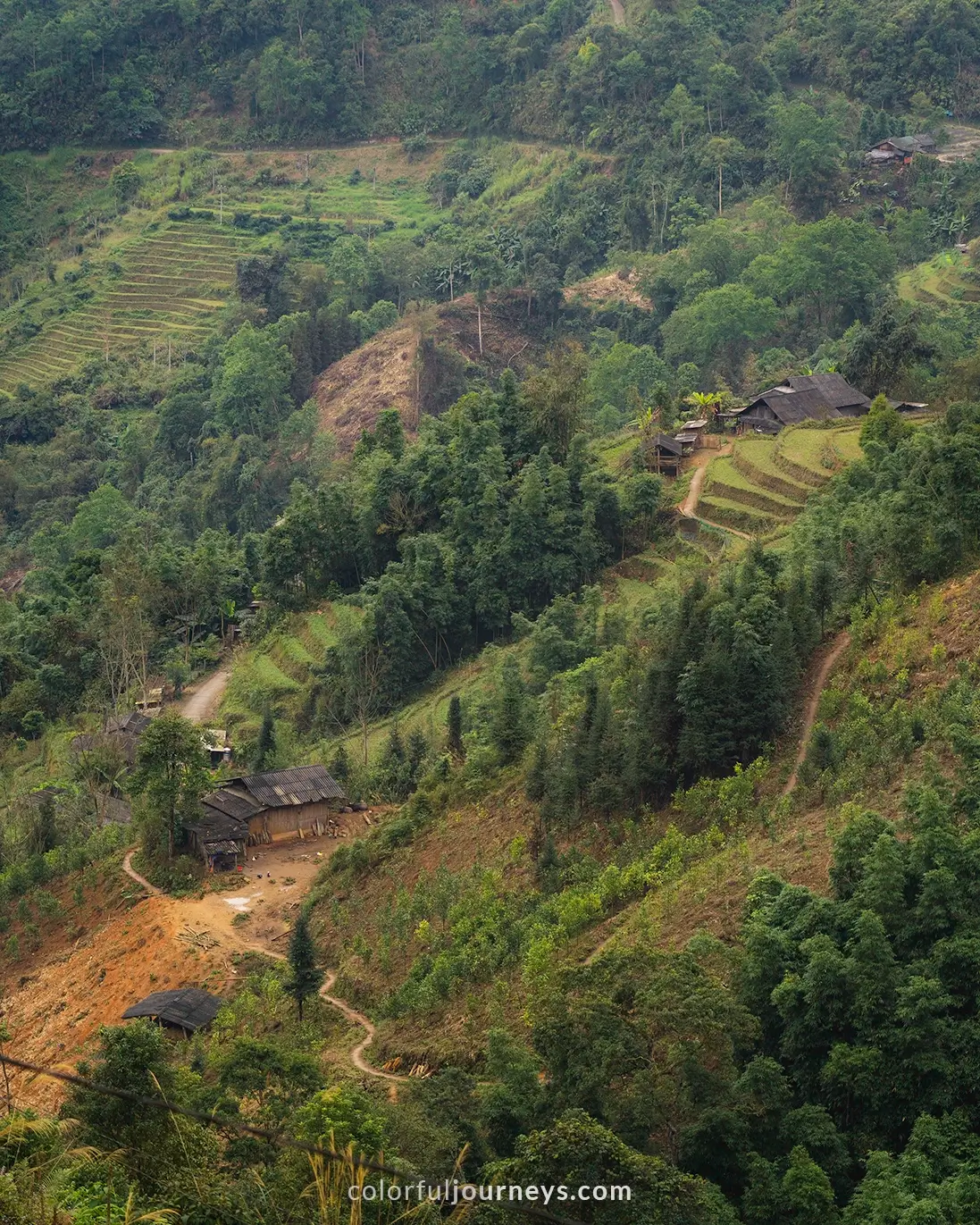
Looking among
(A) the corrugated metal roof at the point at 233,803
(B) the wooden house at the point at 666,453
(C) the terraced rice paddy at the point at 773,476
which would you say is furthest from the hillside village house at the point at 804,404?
(A) the corrugated metal roof at the point at 233,803

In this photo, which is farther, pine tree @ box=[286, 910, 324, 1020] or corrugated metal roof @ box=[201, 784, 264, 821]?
corrugated metal roof @ box=[201, 784, 264, 821]

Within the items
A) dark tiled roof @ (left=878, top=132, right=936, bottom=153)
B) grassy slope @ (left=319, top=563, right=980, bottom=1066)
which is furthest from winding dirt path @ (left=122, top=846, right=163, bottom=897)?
dark tiled roof @ (left=878, top=132, right=936, bottom=153)

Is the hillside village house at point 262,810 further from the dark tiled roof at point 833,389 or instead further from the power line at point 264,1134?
the dark tiled roof at point 833,389

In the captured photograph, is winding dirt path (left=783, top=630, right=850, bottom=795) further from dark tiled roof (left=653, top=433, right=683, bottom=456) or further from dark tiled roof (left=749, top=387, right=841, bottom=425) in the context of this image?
dark tiled roof (left=749, top=387, right=841, bottom=425)

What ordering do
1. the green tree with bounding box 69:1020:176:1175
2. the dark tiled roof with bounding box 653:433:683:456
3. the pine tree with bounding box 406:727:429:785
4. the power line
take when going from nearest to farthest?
the power line → the green tree with bounding box 69:1020:176:1175 → the pine tree with bounding box 406:727:429:785 → the dark tiled roof with bounding box 653:433:683:456

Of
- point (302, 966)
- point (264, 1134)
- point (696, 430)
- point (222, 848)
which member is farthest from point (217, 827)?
point (696, 430)

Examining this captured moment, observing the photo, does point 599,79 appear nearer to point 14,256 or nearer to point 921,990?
point 14,256
